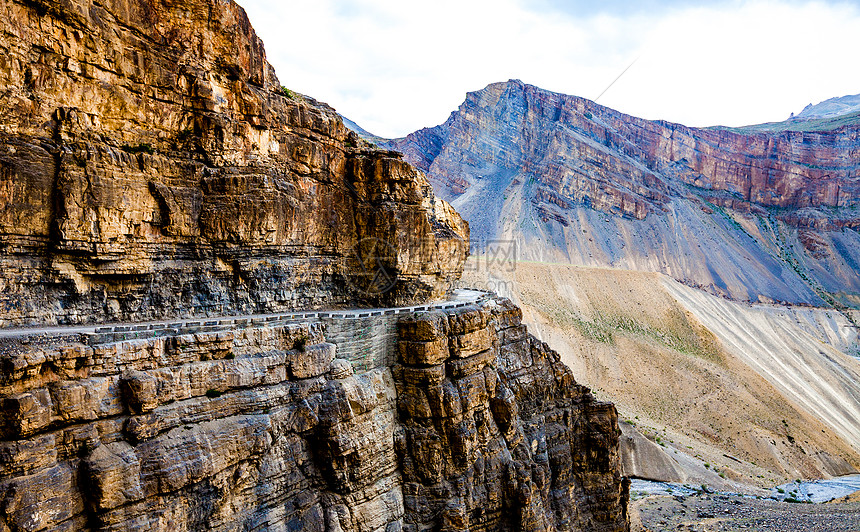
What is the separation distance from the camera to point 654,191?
366 ft

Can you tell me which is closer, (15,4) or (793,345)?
(15,4)

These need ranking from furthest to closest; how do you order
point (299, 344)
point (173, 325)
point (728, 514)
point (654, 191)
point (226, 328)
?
point (654, 191), point (728, 514), point (299, 344), point (226, 328), point (173, 325)

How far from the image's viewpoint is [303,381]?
17250 mm

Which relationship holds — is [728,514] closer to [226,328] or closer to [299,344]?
[299,344]

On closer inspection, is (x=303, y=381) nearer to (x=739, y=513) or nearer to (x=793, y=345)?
(x=739, y=513)

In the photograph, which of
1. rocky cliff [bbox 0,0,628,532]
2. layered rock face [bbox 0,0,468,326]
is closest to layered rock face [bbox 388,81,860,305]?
rocky cliff [bbox 0,0,628,532]

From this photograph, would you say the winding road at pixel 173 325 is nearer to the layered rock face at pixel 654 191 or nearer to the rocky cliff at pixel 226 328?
the rocky cliff at pixel 226 328

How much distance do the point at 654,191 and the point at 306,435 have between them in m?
111

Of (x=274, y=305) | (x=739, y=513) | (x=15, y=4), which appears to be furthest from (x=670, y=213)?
(x=15, y=4)

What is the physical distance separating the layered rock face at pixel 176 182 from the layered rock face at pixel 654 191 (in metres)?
72.0

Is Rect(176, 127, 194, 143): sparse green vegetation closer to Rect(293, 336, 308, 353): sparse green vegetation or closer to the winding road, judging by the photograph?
the winding road

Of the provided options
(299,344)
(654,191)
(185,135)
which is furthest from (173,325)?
(654,191)

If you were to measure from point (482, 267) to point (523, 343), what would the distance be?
48.4 metres

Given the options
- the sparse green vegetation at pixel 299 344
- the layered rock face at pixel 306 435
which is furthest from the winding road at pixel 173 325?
the sparse green vegetation at pixel 299 344
